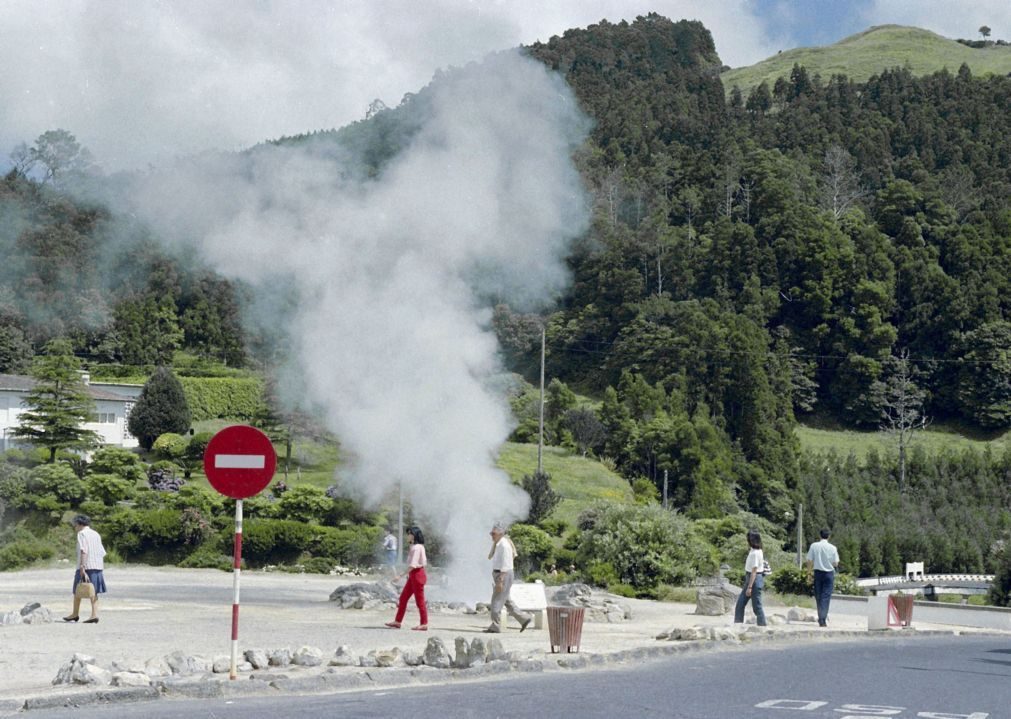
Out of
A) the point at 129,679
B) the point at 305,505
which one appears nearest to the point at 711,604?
the point at 129,679

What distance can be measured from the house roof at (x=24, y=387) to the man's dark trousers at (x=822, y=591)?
145 feet

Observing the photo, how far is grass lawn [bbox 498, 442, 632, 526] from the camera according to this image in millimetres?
53237

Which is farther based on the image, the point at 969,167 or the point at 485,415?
the point at 969,167

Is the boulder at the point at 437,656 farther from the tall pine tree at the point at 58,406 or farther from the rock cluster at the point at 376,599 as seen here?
the tall pine tree at the point at 58,406

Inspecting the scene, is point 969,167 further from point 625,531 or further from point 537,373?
point 625,531

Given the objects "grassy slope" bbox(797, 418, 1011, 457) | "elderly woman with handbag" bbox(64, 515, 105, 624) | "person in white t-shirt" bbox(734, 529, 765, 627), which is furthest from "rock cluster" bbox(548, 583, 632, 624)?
"grassy slope" bbox(797, 418, 1011, 457)

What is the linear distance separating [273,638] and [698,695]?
667 cm

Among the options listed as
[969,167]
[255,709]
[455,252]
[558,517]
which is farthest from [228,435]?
[969,167]

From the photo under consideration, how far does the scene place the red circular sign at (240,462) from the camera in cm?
1206

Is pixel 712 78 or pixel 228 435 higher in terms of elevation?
pixel 712 78

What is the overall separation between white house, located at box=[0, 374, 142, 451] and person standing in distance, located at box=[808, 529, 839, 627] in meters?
42.0

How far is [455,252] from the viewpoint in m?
29.2

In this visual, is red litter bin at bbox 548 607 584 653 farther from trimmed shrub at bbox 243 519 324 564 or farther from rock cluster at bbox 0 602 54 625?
trimmed shrub at bbox 243 519 324 564

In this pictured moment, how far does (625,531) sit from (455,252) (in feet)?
28.6
